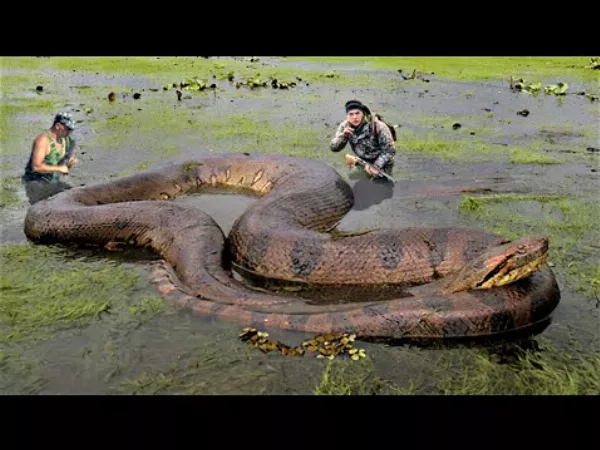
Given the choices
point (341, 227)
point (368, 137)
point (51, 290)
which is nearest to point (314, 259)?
point (341, 227)

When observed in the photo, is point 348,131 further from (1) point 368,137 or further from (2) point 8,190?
(2) point 8,190

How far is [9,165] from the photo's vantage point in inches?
448

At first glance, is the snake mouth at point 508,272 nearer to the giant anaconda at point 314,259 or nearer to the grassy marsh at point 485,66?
the giant anaconda at point 314,259

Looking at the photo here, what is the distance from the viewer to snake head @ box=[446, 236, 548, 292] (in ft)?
17.9

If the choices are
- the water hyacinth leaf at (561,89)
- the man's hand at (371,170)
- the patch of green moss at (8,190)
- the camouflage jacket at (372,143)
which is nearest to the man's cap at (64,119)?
the patch of green moss at (8,190)

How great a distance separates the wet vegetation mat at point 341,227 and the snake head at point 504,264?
588 mm

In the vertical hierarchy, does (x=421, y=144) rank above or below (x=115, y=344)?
above

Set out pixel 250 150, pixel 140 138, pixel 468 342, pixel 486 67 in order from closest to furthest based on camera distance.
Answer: pixel 468 342, pixel 250 150, pixel 140 138, pixel 486 67

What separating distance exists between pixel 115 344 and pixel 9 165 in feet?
24.9

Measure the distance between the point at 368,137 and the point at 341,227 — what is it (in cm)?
284

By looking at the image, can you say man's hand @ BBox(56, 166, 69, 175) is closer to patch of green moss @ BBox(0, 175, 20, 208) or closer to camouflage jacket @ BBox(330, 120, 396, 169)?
patch of green moss @ BBox(0, 175, 20, 208)

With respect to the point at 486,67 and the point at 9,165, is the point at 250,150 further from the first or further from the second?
the point at 486,67

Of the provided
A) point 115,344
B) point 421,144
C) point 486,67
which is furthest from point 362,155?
point 486,67

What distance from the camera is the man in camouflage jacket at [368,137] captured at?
10.5 metres
